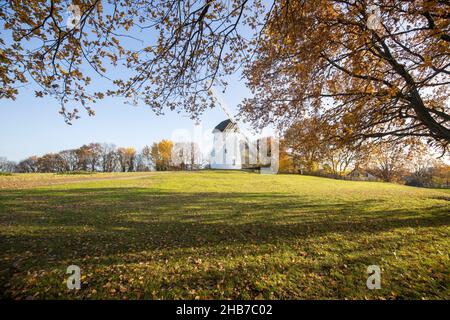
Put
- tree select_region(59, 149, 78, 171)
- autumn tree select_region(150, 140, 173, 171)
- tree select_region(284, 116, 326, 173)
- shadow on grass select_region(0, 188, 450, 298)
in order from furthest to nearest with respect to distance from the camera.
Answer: tree select_region(59, 149, 78, 171) → autumn tree select_region(150, 140, 173, 171) → tree select_region(284, 116, 326, 173) → shadow on grass select_region(0, 188, 450, 298)

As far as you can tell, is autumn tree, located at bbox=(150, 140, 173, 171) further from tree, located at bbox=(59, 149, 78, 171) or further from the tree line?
tree, located at bbox=(59, 149, 78, 171)

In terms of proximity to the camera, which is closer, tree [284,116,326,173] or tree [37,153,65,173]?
tree [284,116,326,173]

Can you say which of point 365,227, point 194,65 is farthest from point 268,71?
point 365,227

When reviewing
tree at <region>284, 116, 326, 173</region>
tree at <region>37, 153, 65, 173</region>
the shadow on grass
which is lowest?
the shadow on grass

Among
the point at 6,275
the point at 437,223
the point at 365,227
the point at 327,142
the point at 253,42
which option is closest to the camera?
the point at 6,275

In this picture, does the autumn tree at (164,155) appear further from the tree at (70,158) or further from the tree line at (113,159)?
the tree at (70,158)

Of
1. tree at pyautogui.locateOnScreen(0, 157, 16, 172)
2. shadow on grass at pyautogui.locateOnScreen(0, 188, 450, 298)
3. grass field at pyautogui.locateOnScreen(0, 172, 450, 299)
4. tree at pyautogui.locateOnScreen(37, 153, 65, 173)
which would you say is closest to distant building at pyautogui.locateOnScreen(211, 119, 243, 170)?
shadow on grass at pyautogui.locateOnScreen(0, 188, 450, 298)

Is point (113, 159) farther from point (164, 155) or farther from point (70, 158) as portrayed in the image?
point (164, 155)

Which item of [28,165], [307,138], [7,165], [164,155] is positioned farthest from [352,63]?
[7,165]

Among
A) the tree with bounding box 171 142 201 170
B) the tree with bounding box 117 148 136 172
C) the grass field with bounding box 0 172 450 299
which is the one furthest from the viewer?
the tree with bounding box 117 148 136 172
